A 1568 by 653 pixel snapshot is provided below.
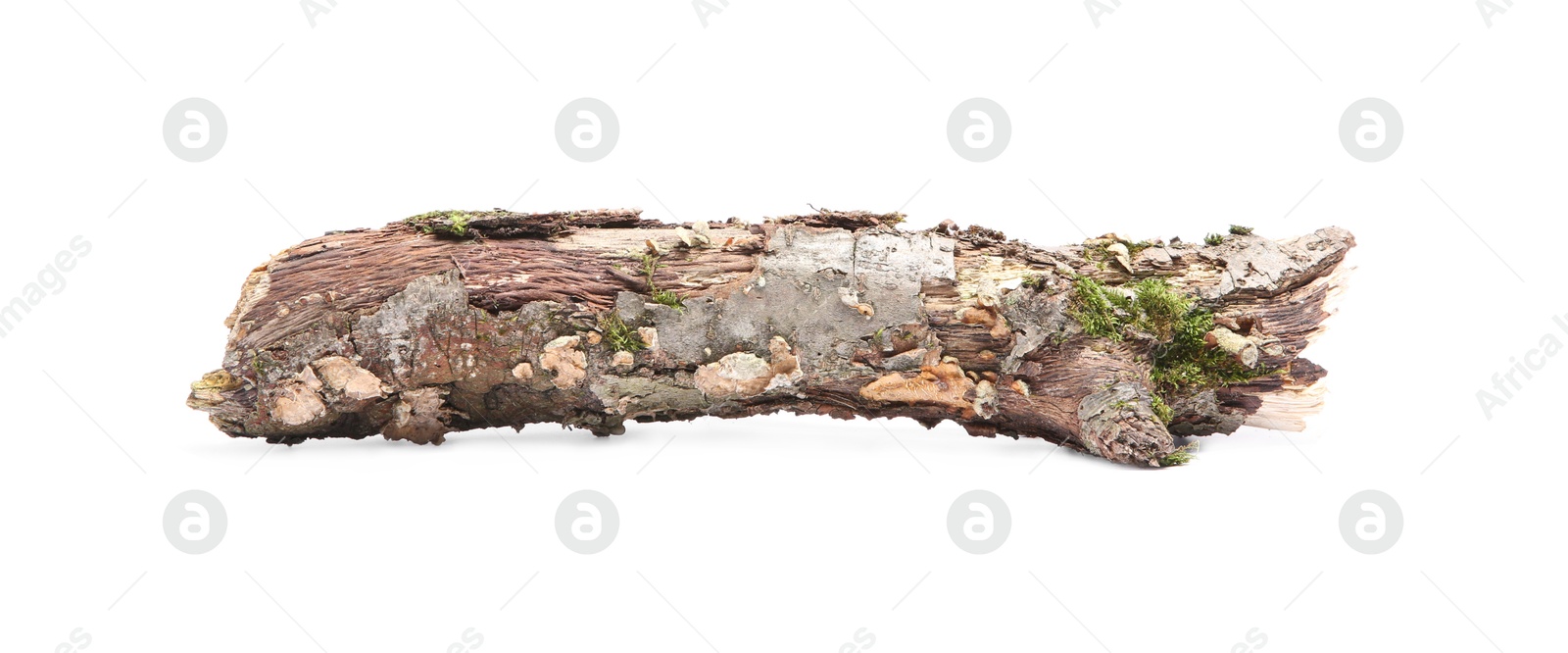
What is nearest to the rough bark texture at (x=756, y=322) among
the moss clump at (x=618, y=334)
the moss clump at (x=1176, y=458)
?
the moss clump at (x=618, y=334)

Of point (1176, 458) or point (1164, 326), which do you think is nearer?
point (1176, 458)

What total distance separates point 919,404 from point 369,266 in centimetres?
235

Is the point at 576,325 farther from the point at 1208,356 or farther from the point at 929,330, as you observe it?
the point at 1208,356

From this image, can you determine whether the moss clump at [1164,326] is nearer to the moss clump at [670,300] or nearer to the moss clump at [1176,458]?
the moss clump at [1176,458]

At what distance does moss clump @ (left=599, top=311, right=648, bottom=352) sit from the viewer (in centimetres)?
432

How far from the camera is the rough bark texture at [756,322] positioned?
4281 millimetres

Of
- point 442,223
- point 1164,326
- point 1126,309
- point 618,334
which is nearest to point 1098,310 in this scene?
point 1126,309

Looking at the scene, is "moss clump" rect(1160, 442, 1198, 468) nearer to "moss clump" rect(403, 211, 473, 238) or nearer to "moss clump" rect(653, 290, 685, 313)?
"moss clump" rect(653, 290, 685, 313)

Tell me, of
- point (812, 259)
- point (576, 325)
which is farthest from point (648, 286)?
point (812, 259)

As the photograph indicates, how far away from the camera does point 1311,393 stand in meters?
4.41

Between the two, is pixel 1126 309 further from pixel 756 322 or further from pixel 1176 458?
pixel 756 322

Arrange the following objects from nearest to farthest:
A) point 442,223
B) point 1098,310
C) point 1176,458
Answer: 1. point 1176,458
2. point 1098,310
3. point 442,223

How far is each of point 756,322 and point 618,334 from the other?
0.57 meters

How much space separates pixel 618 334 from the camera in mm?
4328
